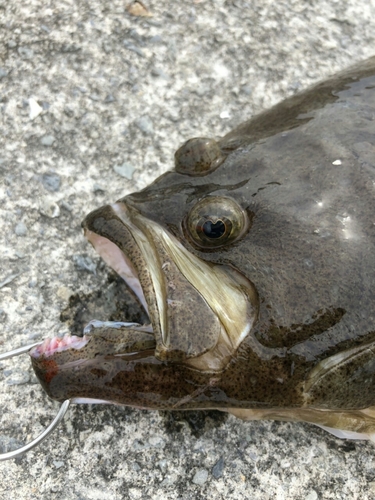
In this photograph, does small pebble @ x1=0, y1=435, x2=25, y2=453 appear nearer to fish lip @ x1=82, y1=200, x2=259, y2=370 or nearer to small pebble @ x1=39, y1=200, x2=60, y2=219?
fish lip @ x1=82, y1=200, x2=259, y2=370

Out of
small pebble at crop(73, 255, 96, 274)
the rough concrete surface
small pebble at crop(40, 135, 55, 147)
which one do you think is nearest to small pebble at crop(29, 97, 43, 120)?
the rough concrete surface

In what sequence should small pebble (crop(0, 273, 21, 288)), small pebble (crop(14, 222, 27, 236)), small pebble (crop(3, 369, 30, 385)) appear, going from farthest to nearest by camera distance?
small pebble (crop(14, 222, 27, 236)) < small pebble (crop(0, 273, 21, 288)) < small pebble (crop(3, 369, 30, 385))

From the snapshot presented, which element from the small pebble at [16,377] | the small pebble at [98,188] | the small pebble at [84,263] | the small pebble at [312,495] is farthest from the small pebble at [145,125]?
the small pebble at [312,495]

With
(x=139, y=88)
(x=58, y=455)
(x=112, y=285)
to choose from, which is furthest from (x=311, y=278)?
(x=139, y=88)

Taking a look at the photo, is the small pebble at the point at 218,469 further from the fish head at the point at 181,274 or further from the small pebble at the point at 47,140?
the small pebble at the point at 47,140

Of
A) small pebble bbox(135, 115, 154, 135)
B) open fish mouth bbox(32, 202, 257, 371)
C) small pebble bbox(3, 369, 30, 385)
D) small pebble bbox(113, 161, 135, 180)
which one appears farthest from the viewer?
small pebble bbox(135, 115, 154, 135)
